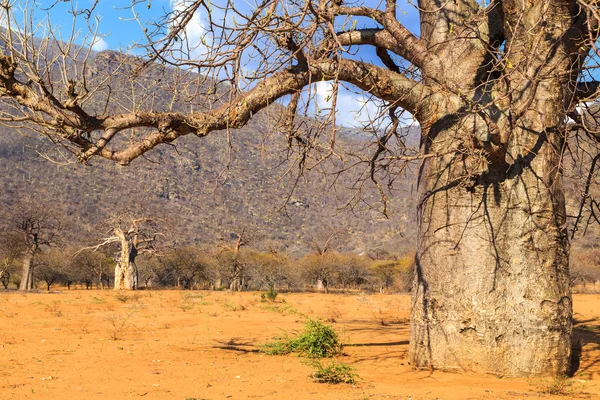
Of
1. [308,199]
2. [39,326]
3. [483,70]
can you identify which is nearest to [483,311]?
[483,70]

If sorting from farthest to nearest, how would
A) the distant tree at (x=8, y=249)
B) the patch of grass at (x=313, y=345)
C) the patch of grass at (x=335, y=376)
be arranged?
the distant tree at (x=8, y=249)
the patch of grass at (x=313, y=345)
the patch of grass at (x=335, y=376)

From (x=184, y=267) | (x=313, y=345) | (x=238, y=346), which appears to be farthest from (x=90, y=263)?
(x=313, y=345)

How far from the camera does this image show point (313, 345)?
207 inches

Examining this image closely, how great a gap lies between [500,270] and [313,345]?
1.88 meters

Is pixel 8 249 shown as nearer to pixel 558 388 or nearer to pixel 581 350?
pixel 581 350

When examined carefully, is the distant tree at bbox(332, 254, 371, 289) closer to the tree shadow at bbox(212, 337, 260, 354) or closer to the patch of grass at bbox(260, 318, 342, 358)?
the tree shadow at bbox(212, 337, 260, 354)

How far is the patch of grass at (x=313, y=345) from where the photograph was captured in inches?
204

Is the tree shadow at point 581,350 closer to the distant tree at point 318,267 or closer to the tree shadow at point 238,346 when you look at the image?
the tree shadow at point 238,346

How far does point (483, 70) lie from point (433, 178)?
1.05 metres

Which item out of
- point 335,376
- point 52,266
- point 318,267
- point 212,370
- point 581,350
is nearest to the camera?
point 335,376

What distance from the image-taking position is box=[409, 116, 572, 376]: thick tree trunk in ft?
14.1

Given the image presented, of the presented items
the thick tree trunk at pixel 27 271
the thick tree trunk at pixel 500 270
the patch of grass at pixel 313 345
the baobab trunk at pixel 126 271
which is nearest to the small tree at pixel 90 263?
the thick tree trunk at pixel 27 271

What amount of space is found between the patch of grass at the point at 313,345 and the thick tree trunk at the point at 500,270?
2.83ft

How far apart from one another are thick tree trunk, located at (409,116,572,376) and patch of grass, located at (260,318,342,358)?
86 cm
